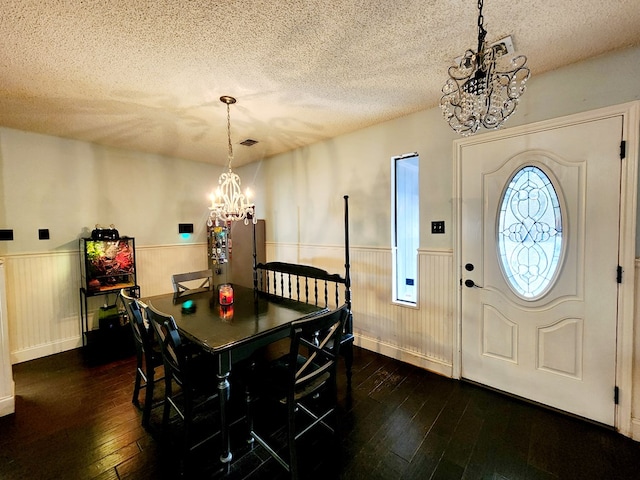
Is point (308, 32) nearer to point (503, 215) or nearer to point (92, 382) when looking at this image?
point (503, 215)

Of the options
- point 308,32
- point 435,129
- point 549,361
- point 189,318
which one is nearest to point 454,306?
point 549,361

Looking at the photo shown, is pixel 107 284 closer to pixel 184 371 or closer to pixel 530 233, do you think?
pixel 184 371

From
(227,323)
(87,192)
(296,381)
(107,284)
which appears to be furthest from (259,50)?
(107,284)

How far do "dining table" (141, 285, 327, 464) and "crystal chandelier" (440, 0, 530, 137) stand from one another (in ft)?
5.00

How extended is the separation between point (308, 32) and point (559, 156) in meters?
1.93

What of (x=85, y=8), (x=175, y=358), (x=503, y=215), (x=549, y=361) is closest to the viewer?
(x=85, y=8)

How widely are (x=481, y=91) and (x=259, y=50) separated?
132 cm

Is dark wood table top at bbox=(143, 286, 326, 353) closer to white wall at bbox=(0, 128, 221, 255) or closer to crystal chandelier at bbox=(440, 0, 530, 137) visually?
crystal chandelier at bbox=(440, 0, 530, 137)

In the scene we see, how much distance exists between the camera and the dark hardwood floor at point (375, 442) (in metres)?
1.58

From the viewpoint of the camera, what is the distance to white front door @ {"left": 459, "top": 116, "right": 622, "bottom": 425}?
6.12ft

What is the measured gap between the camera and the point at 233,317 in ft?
6.46

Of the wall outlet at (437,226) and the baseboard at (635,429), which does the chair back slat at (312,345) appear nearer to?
the wall outlet at (437,226)

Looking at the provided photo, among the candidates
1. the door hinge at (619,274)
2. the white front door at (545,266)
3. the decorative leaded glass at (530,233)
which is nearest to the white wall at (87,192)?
the white front door at (545,266)

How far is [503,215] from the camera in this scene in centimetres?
226
